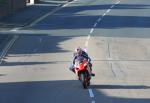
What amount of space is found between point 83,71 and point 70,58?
30.9 ft

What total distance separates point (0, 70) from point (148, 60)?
7435 mm

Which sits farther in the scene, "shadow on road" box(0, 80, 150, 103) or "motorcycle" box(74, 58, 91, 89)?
"motorcycle" box(74, 58, 91, 89)

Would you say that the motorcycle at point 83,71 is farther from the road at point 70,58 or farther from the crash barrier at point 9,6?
the crash barrier at point 9,6

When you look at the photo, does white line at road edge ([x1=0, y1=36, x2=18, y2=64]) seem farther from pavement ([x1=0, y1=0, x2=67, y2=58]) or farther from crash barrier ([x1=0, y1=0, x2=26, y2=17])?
crash barrier ([x1=0, y1=0, x2=26, y2=17])

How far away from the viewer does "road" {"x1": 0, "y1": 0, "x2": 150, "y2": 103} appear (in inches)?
843

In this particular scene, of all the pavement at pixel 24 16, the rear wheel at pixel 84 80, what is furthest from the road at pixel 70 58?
the pavement at pixel 24 16

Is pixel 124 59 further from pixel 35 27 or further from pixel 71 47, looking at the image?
pixel 35 27

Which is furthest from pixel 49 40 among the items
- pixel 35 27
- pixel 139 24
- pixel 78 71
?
pixel 78 71

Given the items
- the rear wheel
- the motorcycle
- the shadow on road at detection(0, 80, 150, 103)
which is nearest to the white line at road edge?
the shadow on road at detection(0, 80, 150, 103)

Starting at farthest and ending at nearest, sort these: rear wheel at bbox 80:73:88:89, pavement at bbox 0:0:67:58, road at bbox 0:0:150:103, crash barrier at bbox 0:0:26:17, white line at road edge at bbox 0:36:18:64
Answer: crash barrier at bbox 0:0:26:17 < pavement at bbox 0:0:67:58 < white line at road edge at bbox 0:36:18:64 < rear wheel at bbox 80:73:88:89 < road at bbox 0:0:150:103

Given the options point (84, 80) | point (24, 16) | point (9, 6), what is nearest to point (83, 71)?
point (84, 80)

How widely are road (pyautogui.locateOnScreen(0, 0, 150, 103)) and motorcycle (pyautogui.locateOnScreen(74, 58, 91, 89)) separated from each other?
0.26m

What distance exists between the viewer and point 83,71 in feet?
74.5

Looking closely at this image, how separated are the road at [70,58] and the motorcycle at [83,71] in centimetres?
26
